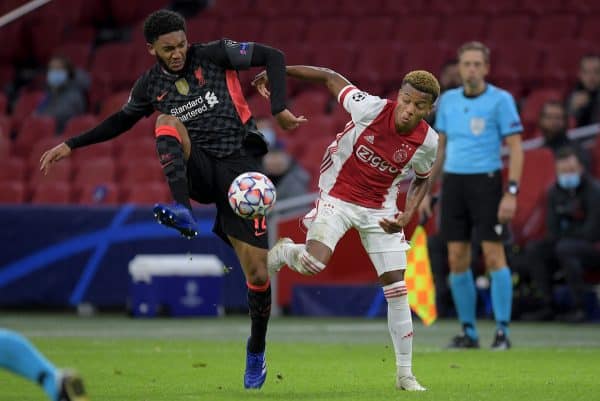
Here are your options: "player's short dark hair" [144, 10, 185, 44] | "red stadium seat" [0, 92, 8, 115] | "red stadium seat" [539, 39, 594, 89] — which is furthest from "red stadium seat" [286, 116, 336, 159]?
"player's short dark hair" [144, 10, 185, 44]

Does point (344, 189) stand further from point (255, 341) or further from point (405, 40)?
point (405, 40)

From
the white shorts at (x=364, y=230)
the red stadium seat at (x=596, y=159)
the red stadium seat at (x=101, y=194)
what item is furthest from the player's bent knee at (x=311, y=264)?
the red stadium seat at (x=101, y=194)

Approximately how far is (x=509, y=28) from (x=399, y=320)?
34.3 ft

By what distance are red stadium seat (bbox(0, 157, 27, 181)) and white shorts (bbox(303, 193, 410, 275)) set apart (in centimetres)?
937

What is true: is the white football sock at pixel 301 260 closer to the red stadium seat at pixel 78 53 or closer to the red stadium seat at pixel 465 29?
the red stadium seat at pixel 465 29

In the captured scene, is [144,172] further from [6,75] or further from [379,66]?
[6,75]

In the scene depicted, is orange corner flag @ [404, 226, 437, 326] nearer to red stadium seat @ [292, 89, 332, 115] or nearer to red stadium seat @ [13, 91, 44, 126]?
red stadium seat @ [292, 89, 332, 115]

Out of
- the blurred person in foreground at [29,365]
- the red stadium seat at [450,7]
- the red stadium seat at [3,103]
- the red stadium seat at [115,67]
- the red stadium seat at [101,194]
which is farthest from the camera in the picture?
the red stadium seat at [115,67]

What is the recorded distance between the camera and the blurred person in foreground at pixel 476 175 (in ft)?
34.6

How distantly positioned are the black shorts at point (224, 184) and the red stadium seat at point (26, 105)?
11051mm

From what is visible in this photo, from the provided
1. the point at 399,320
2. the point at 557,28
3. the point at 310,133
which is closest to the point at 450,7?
the point at 557,28

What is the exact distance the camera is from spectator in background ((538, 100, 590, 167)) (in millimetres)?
13891

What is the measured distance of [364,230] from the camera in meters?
7.88

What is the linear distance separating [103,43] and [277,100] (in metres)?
13.8
